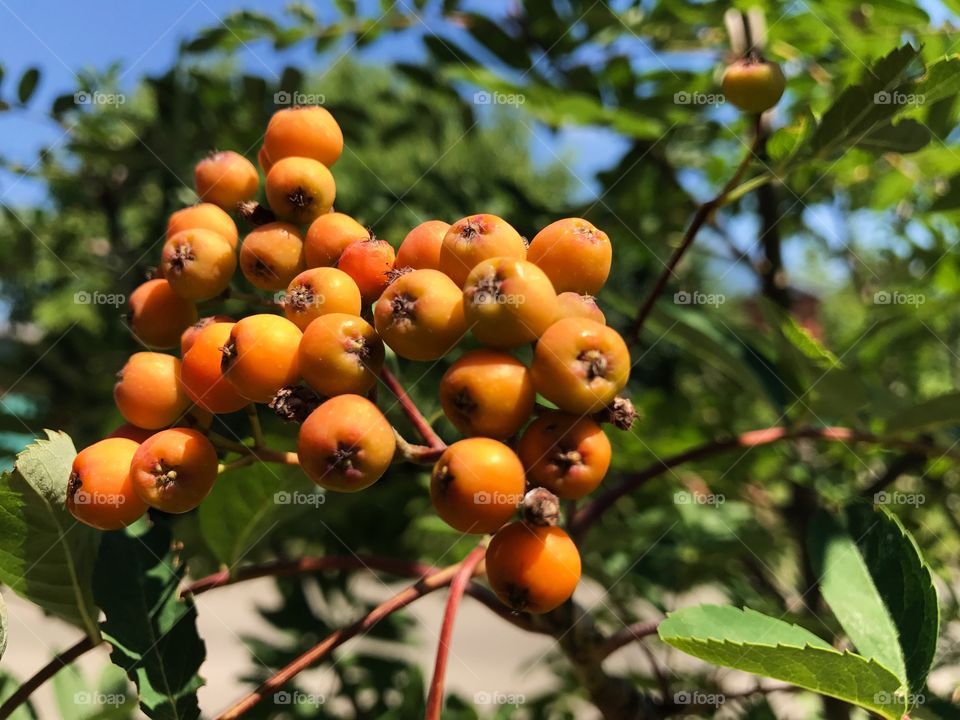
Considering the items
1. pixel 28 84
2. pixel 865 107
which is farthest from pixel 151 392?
pixel 28 84

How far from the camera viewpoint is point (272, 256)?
102 centimetres

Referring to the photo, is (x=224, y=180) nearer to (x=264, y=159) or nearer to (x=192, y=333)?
(x=264, y=159)

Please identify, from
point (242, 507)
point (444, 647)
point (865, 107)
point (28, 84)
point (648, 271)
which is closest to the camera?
point (444, 647)

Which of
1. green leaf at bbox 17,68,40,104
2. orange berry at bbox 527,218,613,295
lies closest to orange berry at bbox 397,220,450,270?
orange berry at bbox 527,218,613,295

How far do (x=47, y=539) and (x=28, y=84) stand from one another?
143 cm

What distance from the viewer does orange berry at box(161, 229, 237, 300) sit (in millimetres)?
1018

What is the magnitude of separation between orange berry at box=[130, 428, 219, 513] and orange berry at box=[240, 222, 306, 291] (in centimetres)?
23

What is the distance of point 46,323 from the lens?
3104 mm

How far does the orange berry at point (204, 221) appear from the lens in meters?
1.07

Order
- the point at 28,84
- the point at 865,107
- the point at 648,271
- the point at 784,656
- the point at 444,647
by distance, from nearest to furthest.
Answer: the point at 784,656
the point at 444,647
the point at 865,107
the point at 28,84
the point at 648,271

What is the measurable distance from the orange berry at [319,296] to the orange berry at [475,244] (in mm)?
115

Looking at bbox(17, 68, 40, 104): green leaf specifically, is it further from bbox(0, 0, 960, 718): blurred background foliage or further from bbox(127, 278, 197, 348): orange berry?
bbox(127, 278, 197, 348): orange berry

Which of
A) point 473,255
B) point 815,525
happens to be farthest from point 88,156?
point 815,525

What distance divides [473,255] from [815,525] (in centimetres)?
66
